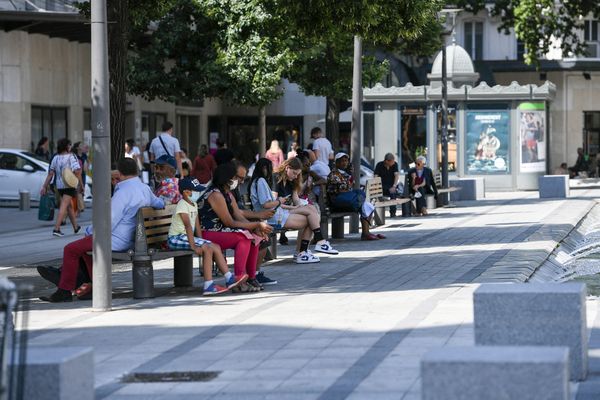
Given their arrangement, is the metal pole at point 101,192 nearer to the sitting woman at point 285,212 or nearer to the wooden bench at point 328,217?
the sitting woman at point 285,212

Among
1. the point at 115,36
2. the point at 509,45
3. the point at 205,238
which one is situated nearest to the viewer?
the point at 205,238

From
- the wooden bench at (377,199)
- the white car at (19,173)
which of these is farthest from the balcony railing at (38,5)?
the wooden bench at (377,199)

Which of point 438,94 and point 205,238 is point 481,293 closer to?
point 205,238

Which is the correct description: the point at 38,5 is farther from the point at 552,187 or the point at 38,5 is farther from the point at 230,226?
the point at 230,226

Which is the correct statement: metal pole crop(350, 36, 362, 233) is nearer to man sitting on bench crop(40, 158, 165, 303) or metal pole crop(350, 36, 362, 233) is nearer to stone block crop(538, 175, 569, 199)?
man sitting on bench crop(40, 158, 165, 303)

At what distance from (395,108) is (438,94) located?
1.22m

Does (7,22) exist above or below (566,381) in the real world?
above

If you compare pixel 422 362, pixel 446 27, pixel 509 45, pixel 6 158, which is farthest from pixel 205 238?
pixel 509 45

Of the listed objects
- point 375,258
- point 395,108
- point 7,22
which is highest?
point 7,22

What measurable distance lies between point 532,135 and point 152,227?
28554 mm

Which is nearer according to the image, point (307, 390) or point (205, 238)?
point (307, 390)

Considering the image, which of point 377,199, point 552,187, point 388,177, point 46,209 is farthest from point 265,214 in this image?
point 552,187

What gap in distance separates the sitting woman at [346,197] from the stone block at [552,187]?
1710 cm

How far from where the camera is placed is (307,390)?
826cm
